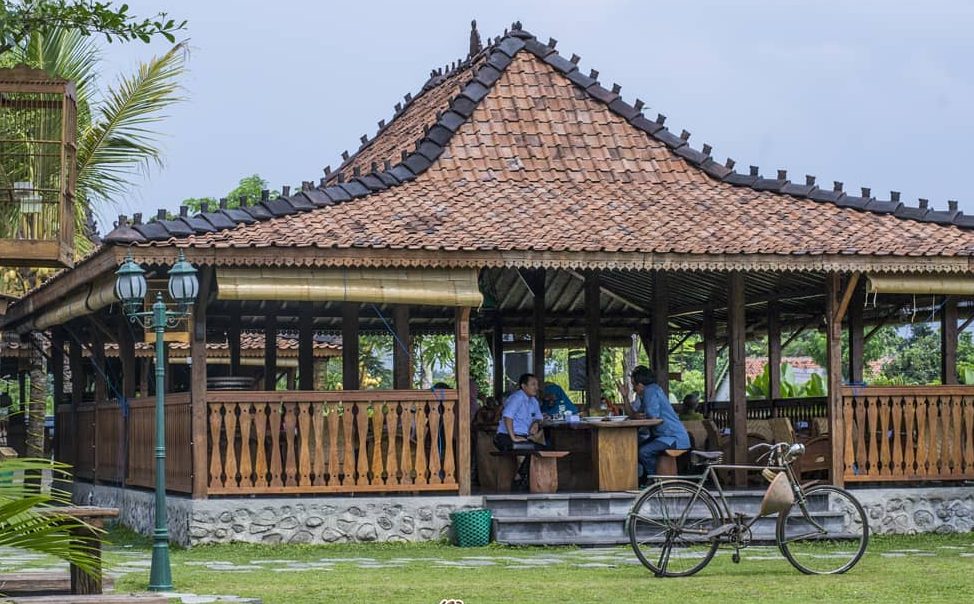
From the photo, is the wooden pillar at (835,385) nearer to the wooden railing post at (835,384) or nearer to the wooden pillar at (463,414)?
the wooden railing post at (835,384)

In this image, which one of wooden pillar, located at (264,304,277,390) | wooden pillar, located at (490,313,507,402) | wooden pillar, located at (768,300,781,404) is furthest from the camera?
wooden pillar, located at (490,313,507,402)

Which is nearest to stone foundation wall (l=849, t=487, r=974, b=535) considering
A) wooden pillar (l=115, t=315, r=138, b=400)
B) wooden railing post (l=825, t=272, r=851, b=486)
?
wooden railing post (l=825, t=272, r=851, b=486)

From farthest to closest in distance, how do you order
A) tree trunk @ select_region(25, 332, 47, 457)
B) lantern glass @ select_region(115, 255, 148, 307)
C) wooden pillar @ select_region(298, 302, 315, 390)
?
tree trunk @ select_region(25, 332, 47, 457), wooden pillar @ select_region(298, 302, 315, 390), lantern glass @ select_region(115, 255, 148, 307)

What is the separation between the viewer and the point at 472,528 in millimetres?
15219

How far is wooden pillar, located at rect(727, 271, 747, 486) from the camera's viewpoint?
55.9 feet

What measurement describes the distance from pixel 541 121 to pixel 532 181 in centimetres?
130

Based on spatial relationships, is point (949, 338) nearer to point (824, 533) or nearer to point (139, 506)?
point (824, 533)

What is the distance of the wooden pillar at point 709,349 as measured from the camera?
2236 centimetres

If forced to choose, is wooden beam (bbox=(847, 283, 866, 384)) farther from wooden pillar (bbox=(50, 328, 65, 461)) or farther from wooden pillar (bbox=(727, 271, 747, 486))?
wooden pillar (bbox=(50, 328, 65, 461))

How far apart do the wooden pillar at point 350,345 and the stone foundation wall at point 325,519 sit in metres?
1.89

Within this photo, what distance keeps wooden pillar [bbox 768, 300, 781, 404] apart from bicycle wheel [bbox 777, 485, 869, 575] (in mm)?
4915

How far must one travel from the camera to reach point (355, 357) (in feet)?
57.0

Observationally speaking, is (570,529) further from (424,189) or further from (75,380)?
(75,380)

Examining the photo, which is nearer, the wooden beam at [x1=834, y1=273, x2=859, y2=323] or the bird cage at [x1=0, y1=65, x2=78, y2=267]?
the bird cage at [x1=0, y1=65, x2=78, y2=267]
